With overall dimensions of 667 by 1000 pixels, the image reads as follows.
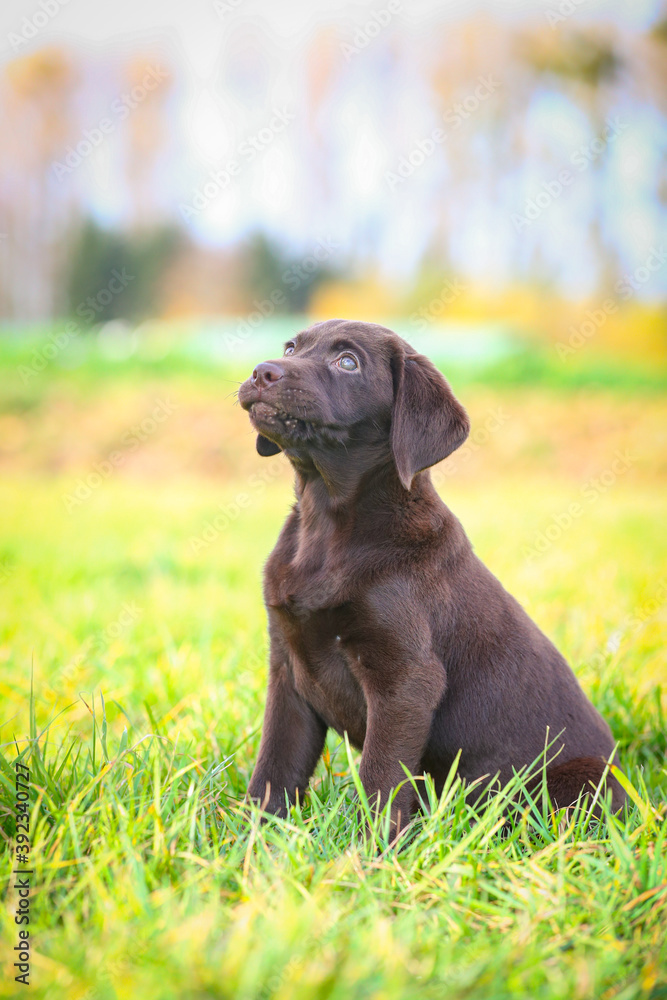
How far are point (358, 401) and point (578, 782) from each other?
4.05ft

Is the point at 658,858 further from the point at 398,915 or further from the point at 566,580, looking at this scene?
the point at 566,580

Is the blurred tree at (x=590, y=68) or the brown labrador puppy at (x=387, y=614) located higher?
the blurred tree at (x=590, y=68)

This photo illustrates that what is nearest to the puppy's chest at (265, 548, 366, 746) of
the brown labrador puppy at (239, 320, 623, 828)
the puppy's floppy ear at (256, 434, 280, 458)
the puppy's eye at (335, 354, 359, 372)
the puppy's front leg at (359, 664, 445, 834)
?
the brown labrador puppy at (239, 320, 623, 828)

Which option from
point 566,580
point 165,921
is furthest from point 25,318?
point 165,921

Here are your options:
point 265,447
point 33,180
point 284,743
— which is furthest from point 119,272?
point 284,743

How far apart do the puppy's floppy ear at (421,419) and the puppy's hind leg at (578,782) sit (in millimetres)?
912

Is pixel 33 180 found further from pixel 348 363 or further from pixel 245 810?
pixel 245 810

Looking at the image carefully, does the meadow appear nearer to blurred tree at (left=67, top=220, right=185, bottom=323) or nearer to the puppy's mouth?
the puppy's mouth

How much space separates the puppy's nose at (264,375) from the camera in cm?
216

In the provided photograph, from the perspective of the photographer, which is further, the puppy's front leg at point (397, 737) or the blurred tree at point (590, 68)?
the blurred tree at point (590, 68)

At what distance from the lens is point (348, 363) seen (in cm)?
234

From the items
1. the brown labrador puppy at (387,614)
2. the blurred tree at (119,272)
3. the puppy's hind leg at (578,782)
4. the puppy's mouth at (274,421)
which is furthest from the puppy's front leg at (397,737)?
the blurred tree at (119,272)

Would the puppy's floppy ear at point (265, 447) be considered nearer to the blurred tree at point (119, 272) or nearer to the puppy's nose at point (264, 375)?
the puppy's nose at point (264, 375)

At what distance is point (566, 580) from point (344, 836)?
3.32 meters
